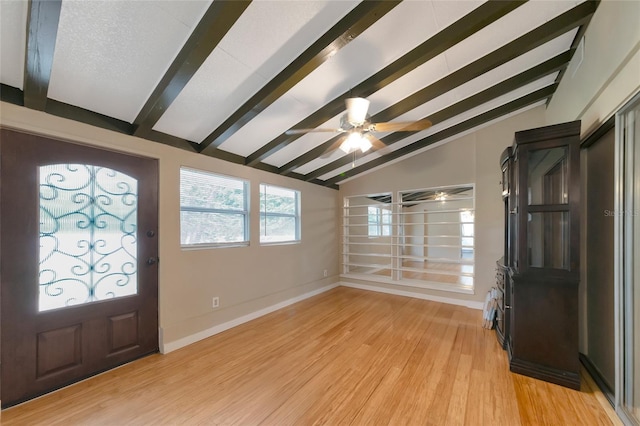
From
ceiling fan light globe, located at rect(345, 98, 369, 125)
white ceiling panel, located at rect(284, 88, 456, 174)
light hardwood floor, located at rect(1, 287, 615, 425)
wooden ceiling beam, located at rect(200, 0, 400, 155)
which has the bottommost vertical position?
light hardwood floor, located at rect(1, 287, 615, 425)

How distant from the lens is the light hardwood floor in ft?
5.49

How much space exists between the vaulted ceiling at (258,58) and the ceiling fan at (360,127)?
0.38 m

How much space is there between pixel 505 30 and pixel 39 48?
3400 millimetres

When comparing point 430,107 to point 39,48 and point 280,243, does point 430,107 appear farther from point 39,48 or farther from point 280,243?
point 39,48

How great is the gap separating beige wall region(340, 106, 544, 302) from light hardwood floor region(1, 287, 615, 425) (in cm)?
119

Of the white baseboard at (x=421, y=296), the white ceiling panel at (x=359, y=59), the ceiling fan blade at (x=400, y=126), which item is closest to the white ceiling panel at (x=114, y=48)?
the white ceiling panel at (x=359, y=59)

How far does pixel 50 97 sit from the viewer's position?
192 cm

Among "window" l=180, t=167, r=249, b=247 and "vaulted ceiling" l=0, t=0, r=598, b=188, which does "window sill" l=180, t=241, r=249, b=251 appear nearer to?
"window" l=180, t=167, r=249, b=247

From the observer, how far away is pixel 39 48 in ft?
4.69

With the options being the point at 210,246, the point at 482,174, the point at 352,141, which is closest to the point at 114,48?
the point at 352,141

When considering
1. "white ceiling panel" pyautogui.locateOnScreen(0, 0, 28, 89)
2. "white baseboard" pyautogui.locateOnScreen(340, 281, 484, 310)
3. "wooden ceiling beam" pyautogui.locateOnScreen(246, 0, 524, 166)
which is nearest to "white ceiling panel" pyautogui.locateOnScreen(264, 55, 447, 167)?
"wooden ceiling beam" pyautogui.locateOnScreen(246, 0, 524, 166)

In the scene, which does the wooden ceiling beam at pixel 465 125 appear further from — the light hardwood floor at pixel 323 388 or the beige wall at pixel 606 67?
the light hardwood floor at pixel 323 388

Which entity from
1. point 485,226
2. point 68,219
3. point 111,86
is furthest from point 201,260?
point 485,226

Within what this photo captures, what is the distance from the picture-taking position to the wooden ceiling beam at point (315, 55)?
1549mm
